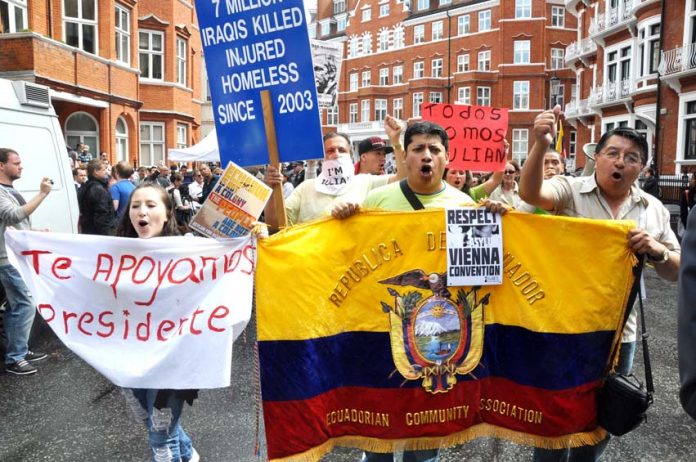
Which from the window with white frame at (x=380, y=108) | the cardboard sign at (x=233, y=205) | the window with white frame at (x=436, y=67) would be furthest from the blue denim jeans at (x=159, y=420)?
the window with white frame at (x=380, y=108)

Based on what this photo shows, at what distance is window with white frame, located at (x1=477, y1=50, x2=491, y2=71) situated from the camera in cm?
5422

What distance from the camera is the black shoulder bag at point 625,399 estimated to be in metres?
2.73

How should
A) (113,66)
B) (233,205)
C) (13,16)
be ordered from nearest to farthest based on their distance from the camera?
(233,205)
(13,16)
(113,66)

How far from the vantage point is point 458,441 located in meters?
2.96

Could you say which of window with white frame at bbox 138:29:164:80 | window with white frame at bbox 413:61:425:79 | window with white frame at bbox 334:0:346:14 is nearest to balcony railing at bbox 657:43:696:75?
window with white frame at bbox 138:29:164:80

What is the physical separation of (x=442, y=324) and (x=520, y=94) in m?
Answer: 53.7

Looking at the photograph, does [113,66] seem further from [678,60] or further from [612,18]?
[612,18]

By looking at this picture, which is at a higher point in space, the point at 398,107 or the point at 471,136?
the point at 398,107

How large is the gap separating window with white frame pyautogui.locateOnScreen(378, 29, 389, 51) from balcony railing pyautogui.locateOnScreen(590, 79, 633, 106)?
106ft

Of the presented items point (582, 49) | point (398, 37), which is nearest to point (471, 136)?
point (582, 49)

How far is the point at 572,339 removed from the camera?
9.75 ft

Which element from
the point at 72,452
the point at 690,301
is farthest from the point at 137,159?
the point at 690,301

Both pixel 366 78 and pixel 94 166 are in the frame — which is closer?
pixel 94 166

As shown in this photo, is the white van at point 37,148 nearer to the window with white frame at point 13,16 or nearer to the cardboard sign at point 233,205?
the cardboard sign at point 233,205
